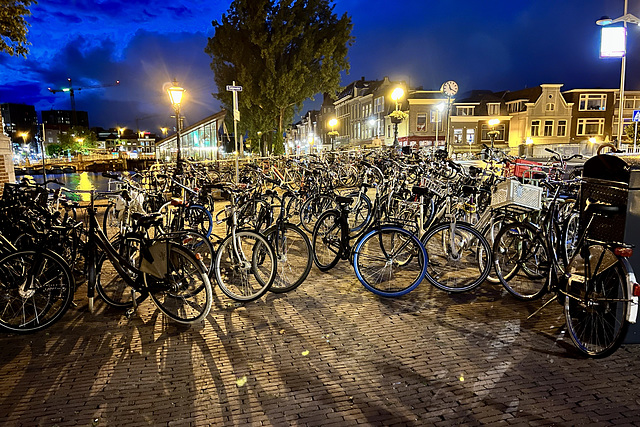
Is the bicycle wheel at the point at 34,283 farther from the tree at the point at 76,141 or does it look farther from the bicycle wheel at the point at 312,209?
the tree at the point at 76,141

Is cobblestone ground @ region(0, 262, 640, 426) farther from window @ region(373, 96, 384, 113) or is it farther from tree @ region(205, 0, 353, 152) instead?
window @ region(373, 96, 384, 113)

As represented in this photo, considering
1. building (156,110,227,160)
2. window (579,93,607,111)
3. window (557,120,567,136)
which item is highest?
window (579,93,607,111)

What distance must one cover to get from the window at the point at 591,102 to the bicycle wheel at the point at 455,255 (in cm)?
4844

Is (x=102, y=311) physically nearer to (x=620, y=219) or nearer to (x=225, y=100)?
(x=620, y=219)

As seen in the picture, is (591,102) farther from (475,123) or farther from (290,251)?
(290,251)

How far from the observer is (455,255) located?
16.4ft

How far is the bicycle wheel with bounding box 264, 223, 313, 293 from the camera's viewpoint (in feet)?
15.8

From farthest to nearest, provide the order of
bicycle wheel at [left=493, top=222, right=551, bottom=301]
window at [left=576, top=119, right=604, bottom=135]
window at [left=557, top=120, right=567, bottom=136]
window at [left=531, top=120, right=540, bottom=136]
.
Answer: window at [left=576, top=119, right=604, bottom=135] → window at [left=557, top=120, right=567, bottom=136] → window at [left=531, top=120, right=540, bottom=136] → bicycle wheel at [left=493, top=222, right=551, bottom=301]

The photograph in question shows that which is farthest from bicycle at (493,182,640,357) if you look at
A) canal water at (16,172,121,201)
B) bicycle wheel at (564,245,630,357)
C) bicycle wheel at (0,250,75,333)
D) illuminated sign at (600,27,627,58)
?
illuminated sign at (600,27,627,58)

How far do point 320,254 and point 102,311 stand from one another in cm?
284

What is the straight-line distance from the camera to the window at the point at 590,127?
44.5 metres

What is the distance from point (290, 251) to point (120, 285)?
2.07 meters

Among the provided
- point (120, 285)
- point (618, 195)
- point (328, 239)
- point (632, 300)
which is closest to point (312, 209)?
point (328, 239)

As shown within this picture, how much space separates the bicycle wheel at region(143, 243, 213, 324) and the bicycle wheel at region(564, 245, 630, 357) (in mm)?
3190
